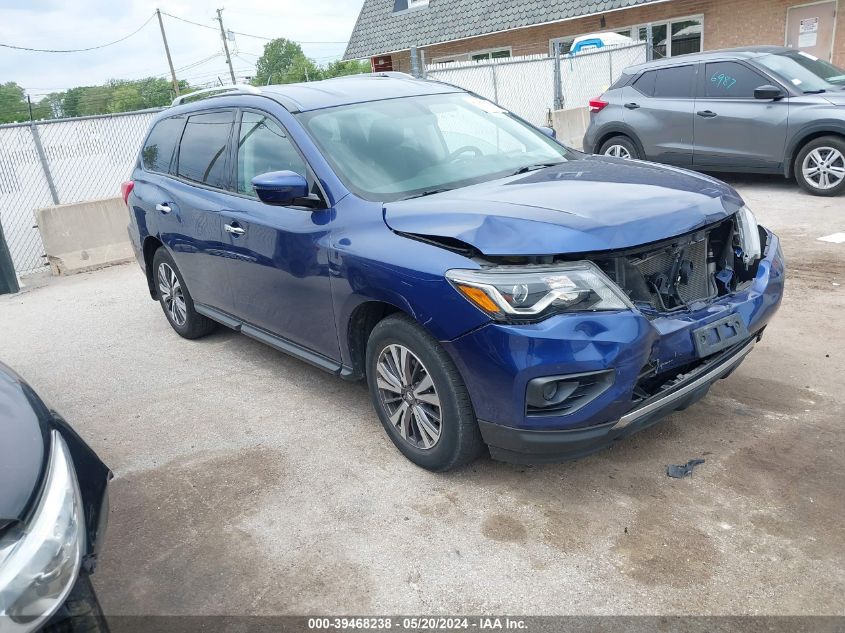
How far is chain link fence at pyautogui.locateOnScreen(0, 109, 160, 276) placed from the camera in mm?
9484

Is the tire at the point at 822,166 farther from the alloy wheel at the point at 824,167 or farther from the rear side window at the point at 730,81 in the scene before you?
the rear side window at the point at 730,81

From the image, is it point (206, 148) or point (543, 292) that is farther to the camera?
point (206, 148)

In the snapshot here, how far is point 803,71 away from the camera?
29.7ft

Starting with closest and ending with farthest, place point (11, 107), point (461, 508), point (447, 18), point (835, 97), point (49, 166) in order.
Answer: point (461, 508) → point (835, 97) → point (49, 166) → point (447, 18) → point (11, 107)

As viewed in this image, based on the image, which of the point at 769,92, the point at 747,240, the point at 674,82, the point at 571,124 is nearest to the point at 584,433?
the point at 747,240

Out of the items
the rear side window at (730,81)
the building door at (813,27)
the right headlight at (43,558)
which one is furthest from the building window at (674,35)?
the right headlight at (43,558)

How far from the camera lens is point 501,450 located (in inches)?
123

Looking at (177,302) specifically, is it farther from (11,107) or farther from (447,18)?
(11,107)

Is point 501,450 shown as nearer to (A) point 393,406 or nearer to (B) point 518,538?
(B) point 518,538

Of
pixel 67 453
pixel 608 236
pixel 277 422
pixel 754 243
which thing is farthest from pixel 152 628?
pixel 754 243

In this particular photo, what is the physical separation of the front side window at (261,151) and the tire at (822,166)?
7.05 metres

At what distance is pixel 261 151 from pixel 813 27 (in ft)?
51.9

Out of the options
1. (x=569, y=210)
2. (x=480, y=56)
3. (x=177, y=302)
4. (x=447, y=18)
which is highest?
(x=447, y=18)

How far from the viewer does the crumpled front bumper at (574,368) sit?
2826 mm
